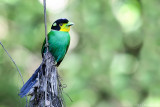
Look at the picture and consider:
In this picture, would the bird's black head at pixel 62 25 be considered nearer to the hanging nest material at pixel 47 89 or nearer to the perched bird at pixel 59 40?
the perched bird at pixel 59 40

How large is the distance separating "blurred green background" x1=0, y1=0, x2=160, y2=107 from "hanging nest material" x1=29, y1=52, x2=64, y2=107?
161 inches

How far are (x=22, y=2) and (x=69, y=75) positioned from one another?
189 cm

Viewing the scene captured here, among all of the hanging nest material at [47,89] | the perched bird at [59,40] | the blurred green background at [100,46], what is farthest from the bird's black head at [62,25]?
the blurred green background at [100,46]

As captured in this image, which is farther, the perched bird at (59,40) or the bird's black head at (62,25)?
the bird's black head at (62,25)

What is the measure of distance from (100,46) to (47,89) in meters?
4.90

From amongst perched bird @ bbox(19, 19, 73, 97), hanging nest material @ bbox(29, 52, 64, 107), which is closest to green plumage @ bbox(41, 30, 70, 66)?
perched bird @ bbox(19, 19, 73, 97)

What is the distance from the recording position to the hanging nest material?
2857 mm

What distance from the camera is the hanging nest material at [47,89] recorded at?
2857 mm

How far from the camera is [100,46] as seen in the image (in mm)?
7727

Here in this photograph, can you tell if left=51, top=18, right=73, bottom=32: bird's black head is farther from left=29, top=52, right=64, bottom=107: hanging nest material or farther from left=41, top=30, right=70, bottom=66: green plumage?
left=29, top=52, right=64, bottom=107: hanging nest material

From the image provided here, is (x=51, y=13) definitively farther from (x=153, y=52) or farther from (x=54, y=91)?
(x=54, y=91)

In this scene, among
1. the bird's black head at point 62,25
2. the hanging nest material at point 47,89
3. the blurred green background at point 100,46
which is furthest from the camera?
the blurred green background at point 100,46

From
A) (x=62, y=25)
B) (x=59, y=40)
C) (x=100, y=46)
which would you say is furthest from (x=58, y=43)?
(x=100, y=46)

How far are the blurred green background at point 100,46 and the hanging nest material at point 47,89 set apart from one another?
4094 mm
